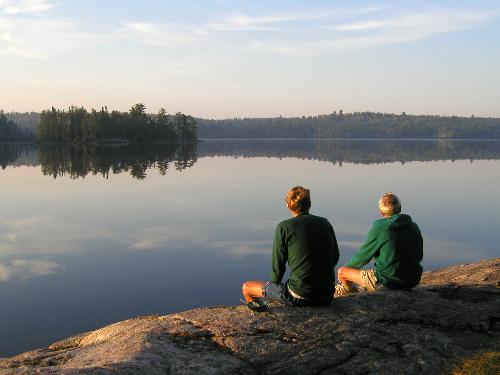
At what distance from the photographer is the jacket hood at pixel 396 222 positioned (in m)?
8.16

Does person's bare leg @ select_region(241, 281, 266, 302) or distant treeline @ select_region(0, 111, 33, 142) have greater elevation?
distant treeline @ select_region(0, 111, 33, 142)

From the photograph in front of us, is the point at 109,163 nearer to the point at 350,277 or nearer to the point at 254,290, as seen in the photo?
→ the point at 350,277

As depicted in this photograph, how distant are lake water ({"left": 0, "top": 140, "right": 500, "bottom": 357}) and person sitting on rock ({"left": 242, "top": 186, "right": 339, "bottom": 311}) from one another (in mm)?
5750

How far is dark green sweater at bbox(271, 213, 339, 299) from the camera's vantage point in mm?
7270

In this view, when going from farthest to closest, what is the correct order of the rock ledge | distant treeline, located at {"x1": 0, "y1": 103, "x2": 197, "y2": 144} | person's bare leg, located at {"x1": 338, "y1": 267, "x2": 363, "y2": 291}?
distant treeline, located at {"x1": 0, "y1": 103, "x2": 197, "y2": 144}
person's bare leg, located at {"x1": 338, "y1": 267, "x2": 363, "y2": 291}
the rock ledge

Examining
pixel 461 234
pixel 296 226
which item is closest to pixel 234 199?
pixel 461 234

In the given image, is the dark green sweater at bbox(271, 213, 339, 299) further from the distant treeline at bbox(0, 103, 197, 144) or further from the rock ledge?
the distant treeline at bbox(0, 103, 197, 144)

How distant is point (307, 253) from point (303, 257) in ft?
0.30

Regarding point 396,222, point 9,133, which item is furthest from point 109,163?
point 9,133

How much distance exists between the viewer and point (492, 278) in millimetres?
10367

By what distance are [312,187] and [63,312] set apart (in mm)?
29831

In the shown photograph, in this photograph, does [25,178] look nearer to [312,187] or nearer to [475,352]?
[312,187]

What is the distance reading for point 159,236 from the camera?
70.0ft

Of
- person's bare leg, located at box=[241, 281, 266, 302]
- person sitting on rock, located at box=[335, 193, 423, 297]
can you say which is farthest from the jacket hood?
person's bare leg, located at box=[241, 281, 266, 302]
